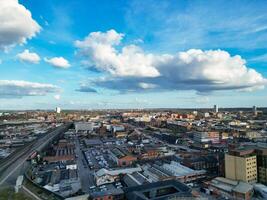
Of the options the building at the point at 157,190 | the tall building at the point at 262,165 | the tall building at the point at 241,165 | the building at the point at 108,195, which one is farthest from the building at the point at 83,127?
the tall building at the point at 262,165

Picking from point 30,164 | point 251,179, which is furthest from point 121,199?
point 30,164

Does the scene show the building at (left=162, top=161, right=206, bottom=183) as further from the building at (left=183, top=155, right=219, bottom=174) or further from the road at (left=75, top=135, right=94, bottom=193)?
the road at (left=75, top=135, right=94, bottom=193)

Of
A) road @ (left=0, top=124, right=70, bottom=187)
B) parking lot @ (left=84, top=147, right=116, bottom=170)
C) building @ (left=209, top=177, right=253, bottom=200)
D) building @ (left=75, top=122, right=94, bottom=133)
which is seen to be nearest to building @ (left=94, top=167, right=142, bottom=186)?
parking lot @ (left=84, top=147, right=116, bottom=170)

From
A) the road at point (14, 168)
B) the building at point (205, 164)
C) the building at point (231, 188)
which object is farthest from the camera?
the building at point (205, 164)

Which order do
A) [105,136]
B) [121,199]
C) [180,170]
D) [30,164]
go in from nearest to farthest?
1. [121,199]
2. [180,170]
3. [30,164]
4. [105,136]

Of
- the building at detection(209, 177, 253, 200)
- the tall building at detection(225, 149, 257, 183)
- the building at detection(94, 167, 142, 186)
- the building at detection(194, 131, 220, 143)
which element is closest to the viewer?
the building at detection(209, 177, 253, 200)

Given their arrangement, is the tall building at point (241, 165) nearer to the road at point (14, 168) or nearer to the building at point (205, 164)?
the building at point (205, 164)

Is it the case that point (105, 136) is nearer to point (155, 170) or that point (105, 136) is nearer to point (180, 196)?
point (155, 170)

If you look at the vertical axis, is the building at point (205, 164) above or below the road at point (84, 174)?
above
